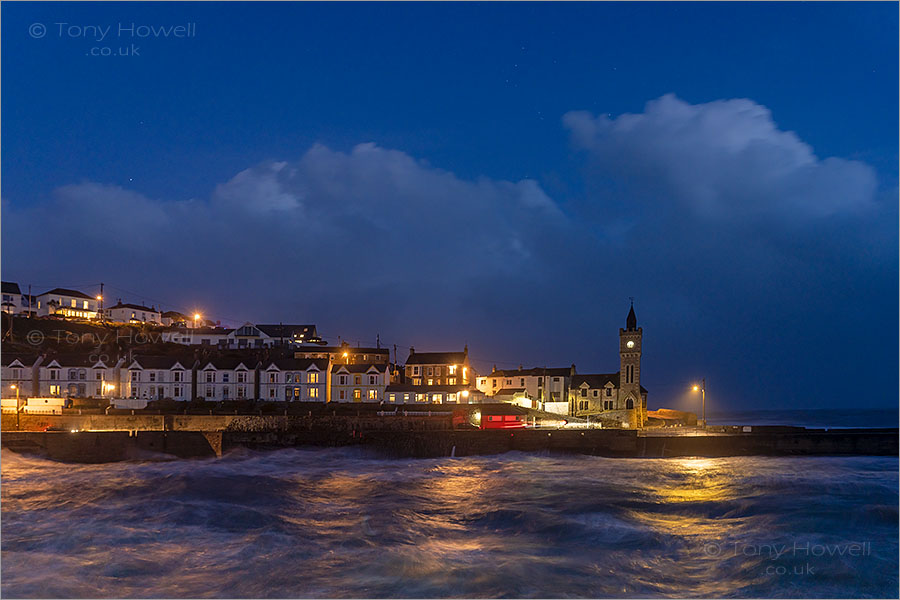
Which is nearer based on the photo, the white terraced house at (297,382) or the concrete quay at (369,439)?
the concrete quay at (369,439)

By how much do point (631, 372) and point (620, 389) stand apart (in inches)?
79.6

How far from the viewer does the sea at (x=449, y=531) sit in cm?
1672

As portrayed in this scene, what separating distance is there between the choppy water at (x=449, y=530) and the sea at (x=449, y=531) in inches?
3.6

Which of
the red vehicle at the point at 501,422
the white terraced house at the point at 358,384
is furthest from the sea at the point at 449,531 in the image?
the white terraced house at the point at 358,384

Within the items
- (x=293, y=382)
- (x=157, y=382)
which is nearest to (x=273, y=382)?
(x=293, y=382)

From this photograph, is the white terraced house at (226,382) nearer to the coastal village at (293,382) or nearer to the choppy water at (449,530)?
the coastal village at (293,382)

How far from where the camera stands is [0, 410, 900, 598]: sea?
1672 cm

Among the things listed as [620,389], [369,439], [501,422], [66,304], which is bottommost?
[369,439]

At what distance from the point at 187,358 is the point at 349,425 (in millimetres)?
25400

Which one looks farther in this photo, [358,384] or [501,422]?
[358,384]

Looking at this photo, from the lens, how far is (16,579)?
56.3 ft

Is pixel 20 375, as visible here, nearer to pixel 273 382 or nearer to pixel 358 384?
pixel 273 382

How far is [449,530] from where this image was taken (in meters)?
23.0

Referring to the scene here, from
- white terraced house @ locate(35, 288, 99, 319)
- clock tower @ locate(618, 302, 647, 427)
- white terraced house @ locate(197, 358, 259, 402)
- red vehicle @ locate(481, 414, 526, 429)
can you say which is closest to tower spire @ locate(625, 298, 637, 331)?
clock tower @ locate(618, 302, 647, 427)
